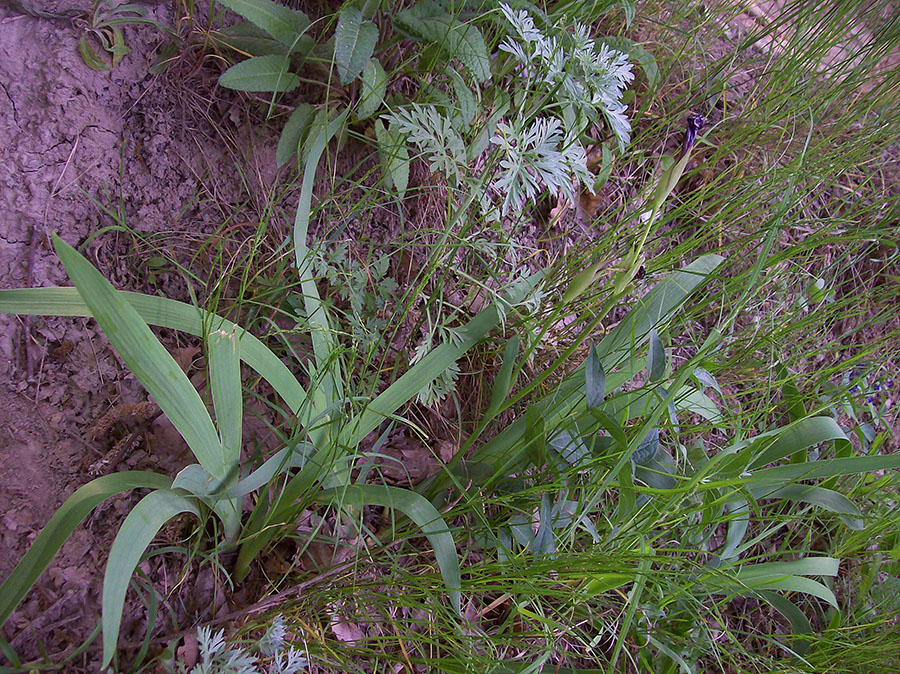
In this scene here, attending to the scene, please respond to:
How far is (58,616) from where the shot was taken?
2.91 feet

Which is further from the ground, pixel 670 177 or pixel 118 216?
pixel 670 177

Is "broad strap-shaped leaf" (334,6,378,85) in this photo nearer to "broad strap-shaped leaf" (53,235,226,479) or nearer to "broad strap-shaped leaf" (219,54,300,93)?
"broad strap-shaped leaf" (219,54,300,93)

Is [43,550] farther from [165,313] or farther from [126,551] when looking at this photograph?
[165,313]

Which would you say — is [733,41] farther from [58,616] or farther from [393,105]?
[58,616]

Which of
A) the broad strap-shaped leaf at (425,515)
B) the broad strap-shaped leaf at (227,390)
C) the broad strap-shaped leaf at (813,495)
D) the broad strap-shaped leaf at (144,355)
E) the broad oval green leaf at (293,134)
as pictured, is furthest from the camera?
the broad oval green leaf at (293,134)

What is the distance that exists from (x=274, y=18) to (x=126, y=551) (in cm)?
95

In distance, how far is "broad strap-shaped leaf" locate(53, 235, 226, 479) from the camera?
677 millimetres

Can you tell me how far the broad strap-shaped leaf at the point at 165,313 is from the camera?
759mm

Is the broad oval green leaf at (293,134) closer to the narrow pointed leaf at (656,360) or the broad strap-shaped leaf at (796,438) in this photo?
the narrow pointed leaf at (656,360)

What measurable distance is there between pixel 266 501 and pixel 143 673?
284 mm

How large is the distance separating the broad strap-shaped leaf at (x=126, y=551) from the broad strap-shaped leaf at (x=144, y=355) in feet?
0.23

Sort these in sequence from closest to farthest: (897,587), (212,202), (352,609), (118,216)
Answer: (352,609) → (118,216) → (212,202) → (897,587)

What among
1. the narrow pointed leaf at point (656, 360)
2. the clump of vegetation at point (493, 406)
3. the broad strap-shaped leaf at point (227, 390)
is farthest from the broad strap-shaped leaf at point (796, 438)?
the broad strap-shaped leaf at point (227, 390)

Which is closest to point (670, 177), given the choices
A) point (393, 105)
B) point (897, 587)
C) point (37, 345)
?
point (393, 105)
